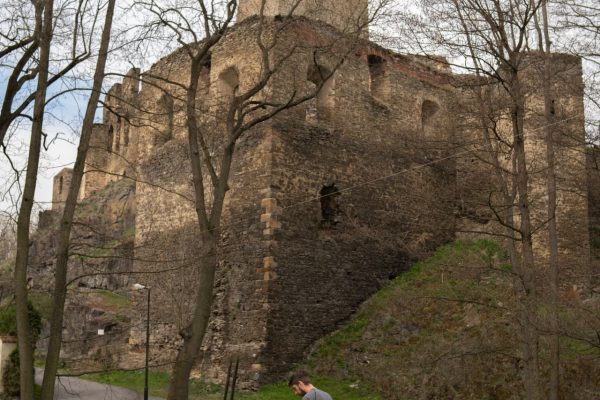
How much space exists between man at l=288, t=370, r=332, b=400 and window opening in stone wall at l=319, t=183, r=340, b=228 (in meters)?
10.1

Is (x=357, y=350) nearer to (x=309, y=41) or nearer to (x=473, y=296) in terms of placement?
(x=473, y=296)

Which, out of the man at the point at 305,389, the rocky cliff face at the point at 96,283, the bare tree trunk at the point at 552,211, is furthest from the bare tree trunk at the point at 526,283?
the rocky cliff face at the point at 96,283

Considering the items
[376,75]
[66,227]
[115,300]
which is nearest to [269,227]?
[376,75]

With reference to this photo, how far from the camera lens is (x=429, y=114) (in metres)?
20.6

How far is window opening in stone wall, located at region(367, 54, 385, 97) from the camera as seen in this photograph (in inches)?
758

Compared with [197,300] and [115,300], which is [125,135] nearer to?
[115,300]

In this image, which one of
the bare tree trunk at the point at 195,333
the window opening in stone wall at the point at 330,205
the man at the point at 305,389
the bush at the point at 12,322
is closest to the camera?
the man at the point at 305,389

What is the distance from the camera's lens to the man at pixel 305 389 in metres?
6.67

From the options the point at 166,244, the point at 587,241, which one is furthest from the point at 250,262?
the point at 587,241

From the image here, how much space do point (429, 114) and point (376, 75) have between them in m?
2.12

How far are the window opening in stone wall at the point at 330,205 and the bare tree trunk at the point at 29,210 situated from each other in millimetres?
8479

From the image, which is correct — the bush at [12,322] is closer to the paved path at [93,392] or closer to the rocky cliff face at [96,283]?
the rocky cliff face at [96,283]

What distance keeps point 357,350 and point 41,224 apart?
26.2 meters

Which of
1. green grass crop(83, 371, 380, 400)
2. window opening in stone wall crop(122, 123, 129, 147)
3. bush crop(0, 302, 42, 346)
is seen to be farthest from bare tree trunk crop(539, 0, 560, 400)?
window opening in stone wall crop(122, 123, 129, 147)
